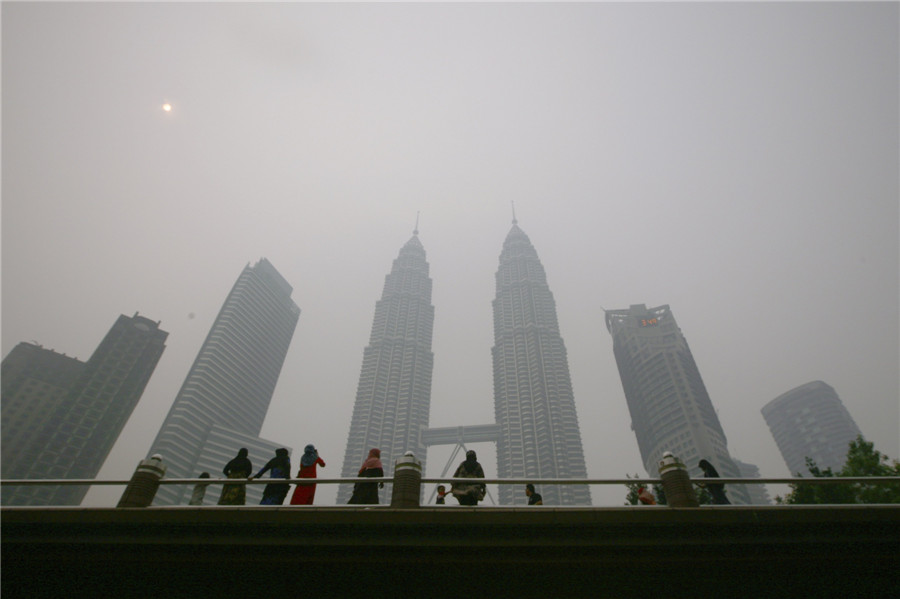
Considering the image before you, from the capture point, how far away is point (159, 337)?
16825 centimetres

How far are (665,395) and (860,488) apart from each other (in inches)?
4198

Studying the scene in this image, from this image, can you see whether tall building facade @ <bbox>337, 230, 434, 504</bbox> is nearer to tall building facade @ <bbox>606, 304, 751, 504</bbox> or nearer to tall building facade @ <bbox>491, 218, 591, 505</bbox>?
tall building facade @ <bbox>491, 218, 591, 505</bbox>

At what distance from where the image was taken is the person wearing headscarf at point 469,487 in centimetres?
1134

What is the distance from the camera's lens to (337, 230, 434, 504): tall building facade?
151 metres

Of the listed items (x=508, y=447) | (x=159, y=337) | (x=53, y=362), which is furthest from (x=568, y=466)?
(x=53, y=362)

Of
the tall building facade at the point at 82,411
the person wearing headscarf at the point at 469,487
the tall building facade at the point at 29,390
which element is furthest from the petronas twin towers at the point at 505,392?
the person wearing headscarf at the point at 469,487

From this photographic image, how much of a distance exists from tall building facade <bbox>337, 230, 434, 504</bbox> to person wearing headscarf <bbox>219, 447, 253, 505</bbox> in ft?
440

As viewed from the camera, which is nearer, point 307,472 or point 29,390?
point 307,472

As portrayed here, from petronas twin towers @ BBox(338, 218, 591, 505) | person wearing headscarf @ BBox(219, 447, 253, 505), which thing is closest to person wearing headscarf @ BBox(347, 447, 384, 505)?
person wearing headscarf @ BBox(219, 447, 253, 505)

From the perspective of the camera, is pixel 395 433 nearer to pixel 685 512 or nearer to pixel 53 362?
pixel 53 362

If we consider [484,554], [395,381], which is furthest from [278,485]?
[395,381]

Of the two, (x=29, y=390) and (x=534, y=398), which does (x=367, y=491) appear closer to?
(x=534, y=398)

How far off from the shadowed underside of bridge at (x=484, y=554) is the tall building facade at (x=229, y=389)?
14631 centimetres

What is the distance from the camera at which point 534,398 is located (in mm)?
156750
